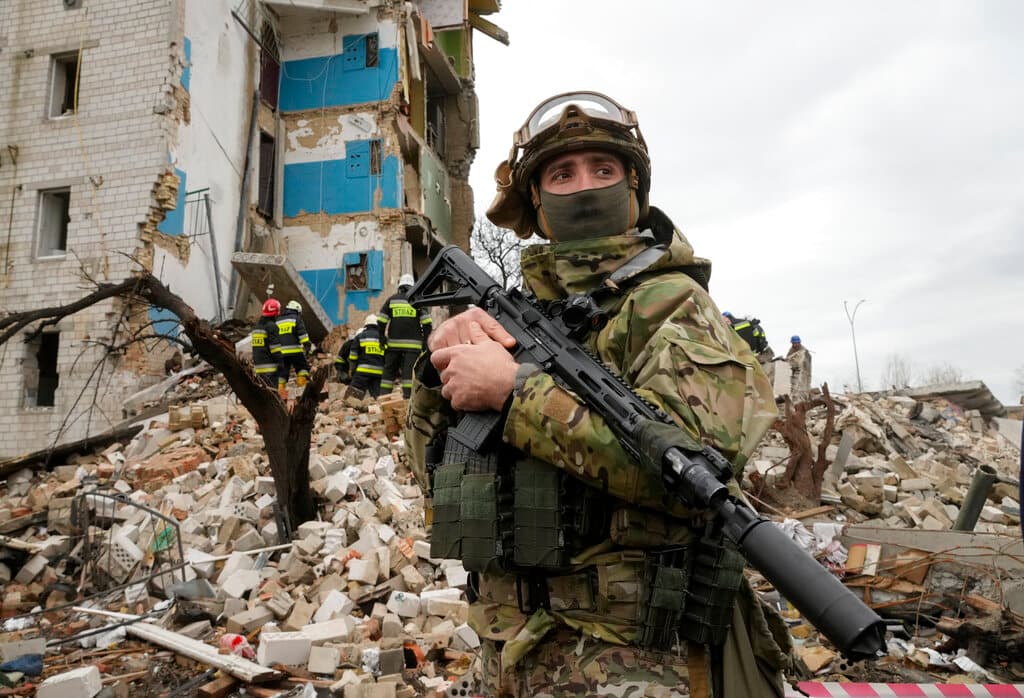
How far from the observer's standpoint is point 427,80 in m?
21.0

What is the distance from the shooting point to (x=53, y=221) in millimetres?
14031

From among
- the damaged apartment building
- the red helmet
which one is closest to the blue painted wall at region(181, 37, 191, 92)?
the damaged apartment building

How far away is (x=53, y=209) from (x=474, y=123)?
12332 mm

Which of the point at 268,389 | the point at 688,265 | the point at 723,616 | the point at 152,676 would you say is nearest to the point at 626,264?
the point at 688,265

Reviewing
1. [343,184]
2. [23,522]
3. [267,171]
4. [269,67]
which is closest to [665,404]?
[23,522]

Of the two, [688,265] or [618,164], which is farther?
[618,164]

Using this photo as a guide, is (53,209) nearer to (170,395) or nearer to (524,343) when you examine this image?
(170,395)

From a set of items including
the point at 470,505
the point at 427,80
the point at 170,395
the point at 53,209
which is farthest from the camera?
the point at 427,80

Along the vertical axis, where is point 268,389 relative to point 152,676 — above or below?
above

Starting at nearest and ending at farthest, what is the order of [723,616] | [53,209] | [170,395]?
[723,616] → [170,395] → [53,209]

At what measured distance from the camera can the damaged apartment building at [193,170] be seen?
13055mm

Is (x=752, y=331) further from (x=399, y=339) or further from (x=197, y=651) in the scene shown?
(x=197, y=651)

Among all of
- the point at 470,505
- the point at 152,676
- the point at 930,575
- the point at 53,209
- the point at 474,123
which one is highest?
the point at 474,123

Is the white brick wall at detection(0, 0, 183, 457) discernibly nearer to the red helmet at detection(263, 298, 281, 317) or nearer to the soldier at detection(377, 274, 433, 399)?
the red helmet at detection(263, 298, 281, 317)
